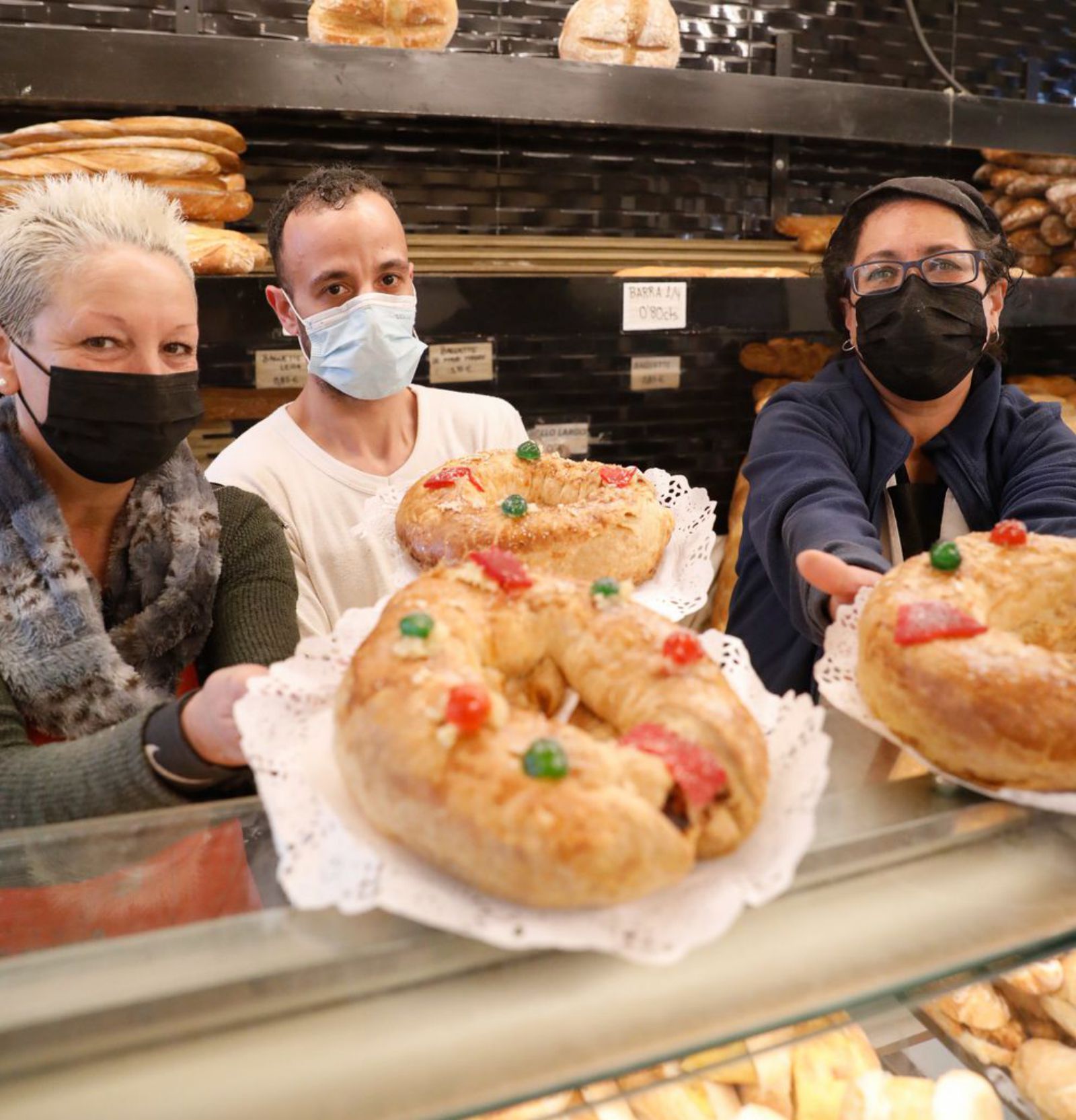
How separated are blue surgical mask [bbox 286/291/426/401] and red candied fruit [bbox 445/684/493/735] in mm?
1668

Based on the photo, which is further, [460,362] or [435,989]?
[460,362]

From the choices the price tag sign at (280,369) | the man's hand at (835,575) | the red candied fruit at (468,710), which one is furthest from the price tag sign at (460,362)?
the red candied fruit at (468,710)

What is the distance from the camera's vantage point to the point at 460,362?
3.77 m

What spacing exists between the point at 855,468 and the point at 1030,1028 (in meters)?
1.13

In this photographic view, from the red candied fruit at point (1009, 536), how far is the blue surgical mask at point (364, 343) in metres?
1.50

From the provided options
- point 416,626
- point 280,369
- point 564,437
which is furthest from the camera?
point 564,437

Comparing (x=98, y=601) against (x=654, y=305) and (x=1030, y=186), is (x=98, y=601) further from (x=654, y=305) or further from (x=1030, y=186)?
(x=1030, y=186)

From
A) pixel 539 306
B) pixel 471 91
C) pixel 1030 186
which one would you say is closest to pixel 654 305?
pixel 539 306

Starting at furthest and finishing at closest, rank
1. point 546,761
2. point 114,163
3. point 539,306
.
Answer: point 539,306, point 114,163, point 546,761

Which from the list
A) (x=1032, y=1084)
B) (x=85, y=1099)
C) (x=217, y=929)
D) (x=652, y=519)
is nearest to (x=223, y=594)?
(x=652, y=519)

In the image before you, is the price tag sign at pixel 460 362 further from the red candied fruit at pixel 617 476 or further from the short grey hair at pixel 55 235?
the short grey hair at pixel 55 235

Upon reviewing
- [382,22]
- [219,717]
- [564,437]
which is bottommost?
[564,437]

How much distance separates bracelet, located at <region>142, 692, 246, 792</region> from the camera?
1184 millimetres

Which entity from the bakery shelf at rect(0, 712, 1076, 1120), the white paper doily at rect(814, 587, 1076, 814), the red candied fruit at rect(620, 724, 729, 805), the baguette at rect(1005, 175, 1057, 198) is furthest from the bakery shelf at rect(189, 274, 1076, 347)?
the red candied fruit at rect(620, 724, 729, 805)
